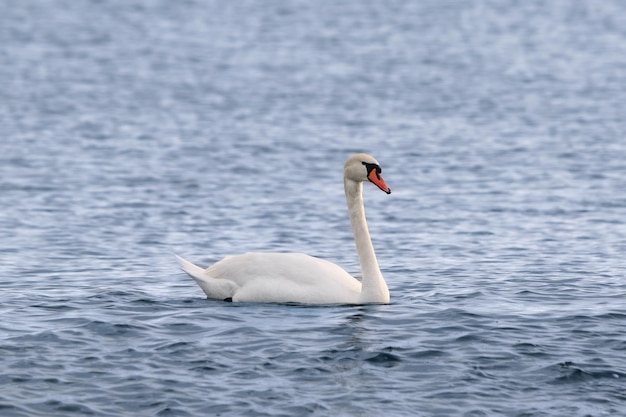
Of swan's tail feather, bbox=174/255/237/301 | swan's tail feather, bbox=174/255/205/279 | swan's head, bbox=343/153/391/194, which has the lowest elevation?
swan's tail feather, bbox=174/255/237/301

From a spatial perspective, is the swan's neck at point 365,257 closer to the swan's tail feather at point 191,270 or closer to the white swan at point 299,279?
the white swan at point 299,279

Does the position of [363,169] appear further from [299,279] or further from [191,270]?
[191,270]

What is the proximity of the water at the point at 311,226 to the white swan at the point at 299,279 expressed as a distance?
240 millimetres

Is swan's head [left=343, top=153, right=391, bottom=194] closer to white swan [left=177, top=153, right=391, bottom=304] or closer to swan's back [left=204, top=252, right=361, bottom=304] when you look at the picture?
white swan [left=177, top=153, right=391, bottom=304]

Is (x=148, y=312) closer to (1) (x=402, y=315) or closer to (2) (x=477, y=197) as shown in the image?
(1) (x=402, y=315)

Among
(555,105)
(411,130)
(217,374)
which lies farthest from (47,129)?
(217,374)

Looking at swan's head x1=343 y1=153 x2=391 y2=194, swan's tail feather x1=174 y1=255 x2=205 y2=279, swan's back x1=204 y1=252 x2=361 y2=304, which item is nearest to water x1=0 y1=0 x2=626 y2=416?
swan's back x1=204 y1=252 x2=361 y2=304

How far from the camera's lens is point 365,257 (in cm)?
1728

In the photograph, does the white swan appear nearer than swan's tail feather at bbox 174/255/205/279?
Yes

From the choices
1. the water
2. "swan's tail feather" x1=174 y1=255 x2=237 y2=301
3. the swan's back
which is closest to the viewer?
the water

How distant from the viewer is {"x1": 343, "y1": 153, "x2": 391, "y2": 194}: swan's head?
56.6 feet

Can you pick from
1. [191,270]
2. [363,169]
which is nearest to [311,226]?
[363,169]

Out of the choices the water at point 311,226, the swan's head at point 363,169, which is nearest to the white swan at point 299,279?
the swan's head at point 363,169

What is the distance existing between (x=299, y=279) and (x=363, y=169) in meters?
1.67
